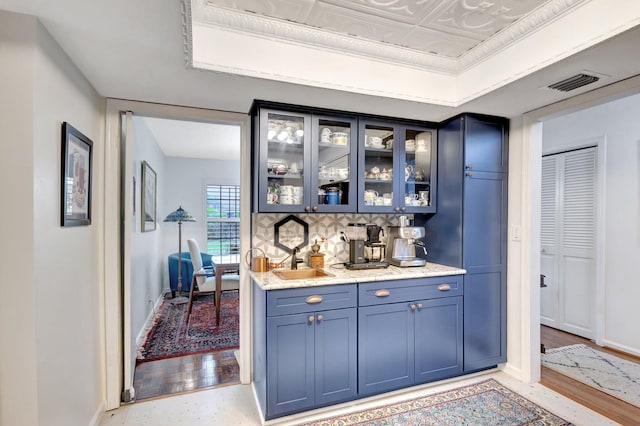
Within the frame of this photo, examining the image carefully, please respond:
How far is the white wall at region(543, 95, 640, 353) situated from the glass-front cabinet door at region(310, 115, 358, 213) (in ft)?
9.29

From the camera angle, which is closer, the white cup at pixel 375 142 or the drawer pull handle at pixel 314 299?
the drawer pull handle at pixel 314 299

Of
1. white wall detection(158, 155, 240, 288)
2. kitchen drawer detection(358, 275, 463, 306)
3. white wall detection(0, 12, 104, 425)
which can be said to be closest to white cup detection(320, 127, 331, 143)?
kitchen drawer detection(358, 275, 463, 306)

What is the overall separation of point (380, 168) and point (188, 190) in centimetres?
453

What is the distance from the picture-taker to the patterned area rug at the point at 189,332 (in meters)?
3.23

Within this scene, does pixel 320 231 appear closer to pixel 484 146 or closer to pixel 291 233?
pixel 291 233

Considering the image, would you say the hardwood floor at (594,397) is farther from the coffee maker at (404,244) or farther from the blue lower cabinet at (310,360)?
the blue lower cabinet at (310,360)

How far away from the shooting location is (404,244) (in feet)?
9.18

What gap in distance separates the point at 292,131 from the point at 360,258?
3.86ft

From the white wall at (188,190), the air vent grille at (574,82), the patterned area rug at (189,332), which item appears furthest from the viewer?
the white wall at (188,190)

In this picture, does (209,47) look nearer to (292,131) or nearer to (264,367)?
(292,131)

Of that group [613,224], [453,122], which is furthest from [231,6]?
[613,224]

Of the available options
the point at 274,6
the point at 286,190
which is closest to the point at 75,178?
the point at 286,190

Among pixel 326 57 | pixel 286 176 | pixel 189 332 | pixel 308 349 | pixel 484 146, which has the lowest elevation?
pixel 189 332

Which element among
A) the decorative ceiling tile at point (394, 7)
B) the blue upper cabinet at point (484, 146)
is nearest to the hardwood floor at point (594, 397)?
the blue upper cabinet at point (484, 146)
